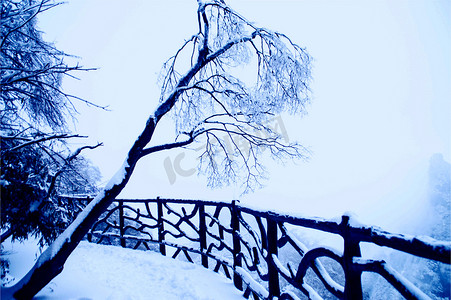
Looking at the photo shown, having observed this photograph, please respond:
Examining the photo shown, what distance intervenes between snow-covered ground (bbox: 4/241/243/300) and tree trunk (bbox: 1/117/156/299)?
267mm

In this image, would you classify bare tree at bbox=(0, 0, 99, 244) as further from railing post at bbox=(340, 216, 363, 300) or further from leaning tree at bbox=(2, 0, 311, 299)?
railing post at bbox=(340, 216, 363, 300)

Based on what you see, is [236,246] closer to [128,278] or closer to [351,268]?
[128,278]

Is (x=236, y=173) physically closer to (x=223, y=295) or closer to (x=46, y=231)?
(x=223, y=295)

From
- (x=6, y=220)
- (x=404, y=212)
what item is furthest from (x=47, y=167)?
(x=404, y=212)

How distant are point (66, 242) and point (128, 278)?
1460mm

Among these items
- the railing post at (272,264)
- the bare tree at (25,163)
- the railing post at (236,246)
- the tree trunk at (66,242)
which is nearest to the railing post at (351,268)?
the railing post at (272,264)

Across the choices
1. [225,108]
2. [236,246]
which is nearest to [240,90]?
[225,108]

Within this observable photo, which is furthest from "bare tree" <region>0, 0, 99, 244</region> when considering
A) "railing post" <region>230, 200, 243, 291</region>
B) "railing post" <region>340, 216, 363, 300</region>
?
"railing post" <region>340, 216, 363, 300</region>

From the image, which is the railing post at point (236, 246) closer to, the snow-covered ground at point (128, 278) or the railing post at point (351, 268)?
the snow-covered ground at point (128, 278)

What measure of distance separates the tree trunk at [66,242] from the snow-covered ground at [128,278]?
10.5 inches

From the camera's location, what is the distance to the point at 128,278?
160 inches

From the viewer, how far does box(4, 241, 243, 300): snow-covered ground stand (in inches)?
132

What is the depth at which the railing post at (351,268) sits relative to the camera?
1.50m

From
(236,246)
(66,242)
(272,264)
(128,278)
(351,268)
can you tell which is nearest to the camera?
(351,268)
